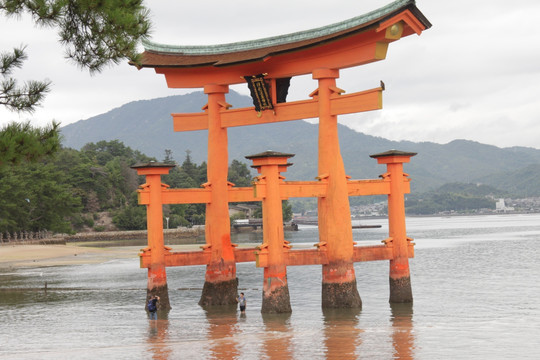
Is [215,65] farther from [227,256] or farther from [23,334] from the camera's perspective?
[23,334]

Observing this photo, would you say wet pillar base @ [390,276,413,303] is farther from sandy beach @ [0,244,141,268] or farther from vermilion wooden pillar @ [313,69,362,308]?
sandy beach @ [0,244,141,268]

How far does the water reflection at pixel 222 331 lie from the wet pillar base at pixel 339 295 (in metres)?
3.21

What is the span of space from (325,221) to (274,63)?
5.78 metres

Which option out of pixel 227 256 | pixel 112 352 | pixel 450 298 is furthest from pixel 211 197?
pixel 450 298

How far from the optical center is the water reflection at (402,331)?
19878 mm

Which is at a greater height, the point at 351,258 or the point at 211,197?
the point at 211,197

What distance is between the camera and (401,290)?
2784 cm

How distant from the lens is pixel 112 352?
20328mm

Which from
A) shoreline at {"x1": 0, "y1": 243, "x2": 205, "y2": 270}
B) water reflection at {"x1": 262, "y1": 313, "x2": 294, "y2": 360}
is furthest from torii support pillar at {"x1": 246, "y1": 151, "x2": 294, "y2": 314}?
shoreline at {"x1": 0, "y1": 243, "x2": 205, "y2": 270}

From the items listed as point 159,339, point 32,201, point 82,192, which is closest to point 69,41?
point 159,339

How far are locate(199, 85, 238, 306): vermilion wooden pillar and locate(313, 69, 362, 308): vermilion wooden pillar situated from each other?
4.06 metres

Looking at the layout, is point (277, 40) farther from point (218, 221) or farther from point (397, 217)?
point (397, 217)

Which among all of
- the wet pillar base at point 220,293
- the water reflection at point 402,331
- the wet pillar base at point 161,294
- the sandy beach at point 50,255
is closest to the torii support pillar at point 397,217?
the water reflection at point 402,331

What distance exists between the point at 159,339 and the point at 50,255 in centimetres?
4842
